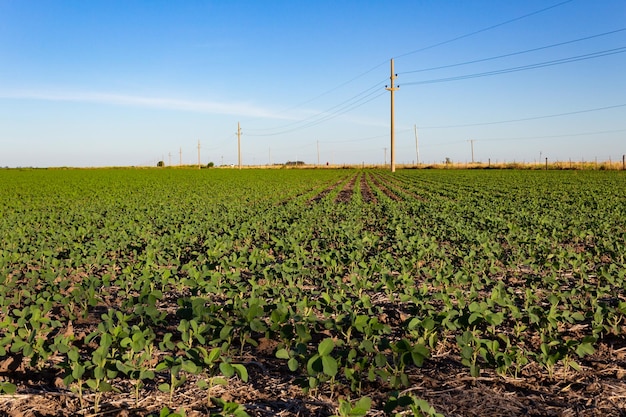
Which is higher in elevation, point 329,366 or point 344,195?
point 344,195

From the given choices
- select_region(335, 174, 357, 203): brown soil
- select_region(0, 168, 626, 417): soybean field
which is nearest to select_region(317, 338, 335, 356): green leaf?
select_region(0, 168, 626, 417): soybean field

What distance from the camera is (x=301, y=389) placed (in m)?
3.55

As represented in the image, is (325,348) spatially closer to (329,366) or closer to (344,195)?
(329,366)

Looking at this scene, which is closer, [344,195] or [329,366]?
[329,366]

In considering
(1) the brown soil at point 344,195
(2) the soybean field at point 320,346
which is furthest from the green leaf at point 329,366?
(1) the brown soil at point 344,195

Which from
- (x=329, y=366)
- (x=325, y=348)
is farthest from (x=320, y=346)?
(x=329, y=366)

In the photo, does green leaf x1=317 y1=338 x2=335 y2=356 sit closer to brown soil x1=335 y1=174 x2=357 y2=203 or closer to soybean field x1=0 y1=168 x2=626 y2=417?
soybean field x1=0 y1=168 x2=626 y2=417

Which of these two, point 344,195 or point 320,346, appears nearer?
point 320,346

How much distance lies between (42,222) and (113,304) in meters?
8.82

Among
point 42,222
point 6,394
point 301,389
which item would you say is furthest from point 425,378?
point 42,222

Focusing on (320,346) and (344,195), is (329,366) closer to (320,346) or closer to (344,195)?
(320,346)

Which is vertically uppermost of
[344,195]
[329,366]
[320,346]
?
[344,195]

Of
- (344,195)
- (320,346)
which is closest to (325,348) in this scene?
(320,346)

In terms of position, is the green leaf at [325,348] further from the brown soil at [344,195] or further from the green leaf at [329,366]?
the brown soil at [344,195]
